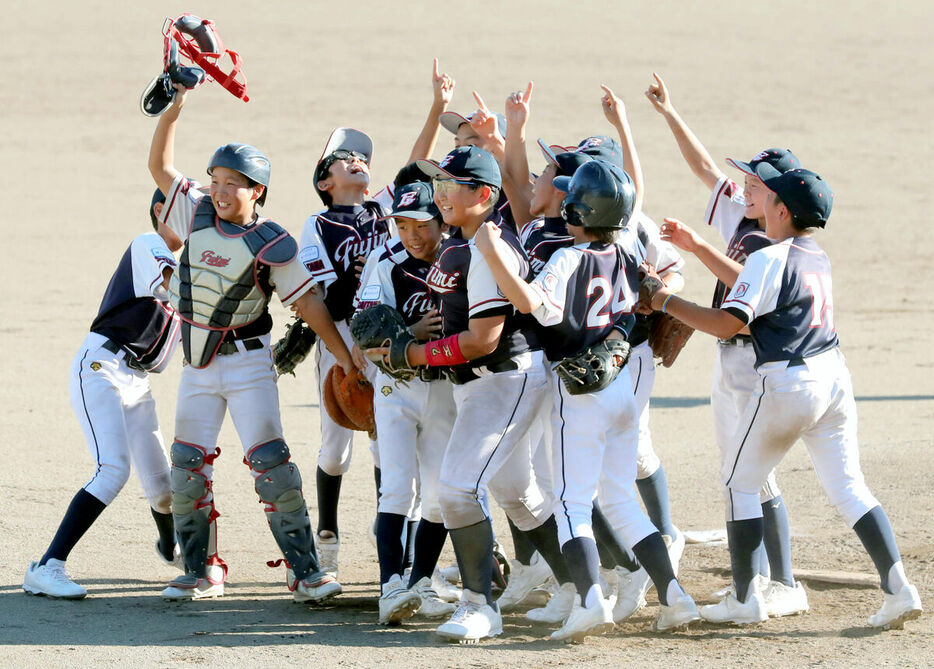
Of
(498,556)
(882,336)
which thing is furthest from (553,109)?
(498,556)

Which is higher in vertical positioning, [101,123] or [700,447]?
[101,123]

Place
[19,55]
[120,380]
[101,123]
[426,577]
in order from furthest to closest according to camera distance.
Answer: [19,55] → [101,123] → [120,380] → [426,577]

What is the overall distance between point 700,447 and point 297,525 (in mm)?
3812

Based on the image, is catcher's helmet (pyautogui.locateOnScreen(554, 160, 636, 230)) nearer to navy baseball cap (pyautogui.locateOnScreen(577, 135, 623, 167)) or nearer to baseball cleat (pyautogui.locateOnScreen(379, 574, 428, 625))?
navy baseball cap (pyautogui.locateOnScreen(577, 135, 623, 167))

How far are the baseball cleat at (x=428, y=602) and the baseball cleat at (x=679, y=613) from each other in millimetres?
865

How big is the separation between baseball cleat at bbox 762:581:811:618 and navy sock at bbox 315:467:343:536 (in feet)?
6.62

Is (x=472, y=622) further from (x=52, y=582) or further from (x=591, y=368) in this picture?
(x=52, y=582)

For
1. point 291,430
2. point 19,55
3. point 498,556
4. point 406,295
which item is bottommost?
point 498,556

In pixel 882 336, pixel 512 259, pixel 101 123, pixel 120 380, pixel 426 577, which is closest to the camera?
pixel 512 259

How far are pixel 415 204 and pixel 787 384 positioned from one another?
1.60 m

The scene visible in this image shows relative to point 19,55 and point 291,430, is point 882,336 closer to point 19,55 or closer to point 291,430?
point 291,430

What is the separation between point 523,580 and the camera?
18.2 ft

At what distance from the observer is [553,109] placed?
68.1 feet

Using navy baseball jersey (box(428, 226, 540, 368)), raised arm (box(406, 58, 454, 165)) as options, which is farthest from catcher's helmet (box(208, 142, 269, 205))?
raised arm (box(406, 58, 454, 165))
